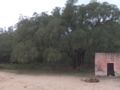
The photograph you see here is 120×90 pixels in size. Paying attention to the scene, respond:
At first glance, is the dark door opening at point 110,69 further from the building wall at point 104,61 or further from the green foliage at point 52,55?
the green foliage at point 52,55

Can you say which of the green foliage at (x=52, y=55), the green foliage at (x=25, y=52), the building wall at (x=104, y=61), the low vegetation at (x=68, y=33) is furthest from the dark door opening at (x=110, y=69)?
the green foliage at (x=25, y=52)

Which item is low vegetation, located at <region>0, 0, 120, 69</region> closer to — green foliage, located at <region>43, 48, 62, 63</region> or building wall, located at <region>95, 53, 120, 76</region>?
green foliage, located at <region>43, 48, 62, 63</region>

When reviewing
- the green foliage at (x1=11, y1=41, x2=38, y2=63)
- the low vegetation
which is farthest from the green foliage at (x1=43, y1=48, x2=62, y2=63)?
the green foliage at (x1=11, y1=41, x2=38, y2=63)

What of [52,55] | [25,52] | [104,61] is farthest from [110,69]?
[25,52]

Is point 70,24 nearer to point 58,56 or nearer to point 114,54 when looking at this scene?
point 58,56

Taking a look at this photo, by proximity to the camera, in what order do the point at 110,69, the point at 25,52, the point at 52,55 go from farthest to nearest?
the point at 25,52 < the point at 52,55 < the point at 110,69

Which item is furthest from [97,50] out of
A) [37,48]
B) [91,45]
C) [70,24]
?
[37,48]

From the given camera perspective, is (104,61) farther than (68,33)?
No

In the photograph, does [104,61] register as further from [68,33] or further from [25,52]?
[25,52]

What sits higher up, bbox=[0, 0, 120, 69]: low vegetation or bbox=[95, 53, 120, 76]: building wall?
bbox=[0, 0, 120, 69]: low vegetation

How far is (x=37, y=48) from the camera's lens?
2730cm

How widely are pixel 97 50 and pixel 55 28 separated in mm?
4945

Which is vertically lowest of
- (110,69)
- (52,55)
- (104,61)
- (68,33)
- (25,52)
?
(110,69)

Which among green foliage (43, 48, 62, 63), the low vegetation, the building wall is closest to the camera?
the building wall
